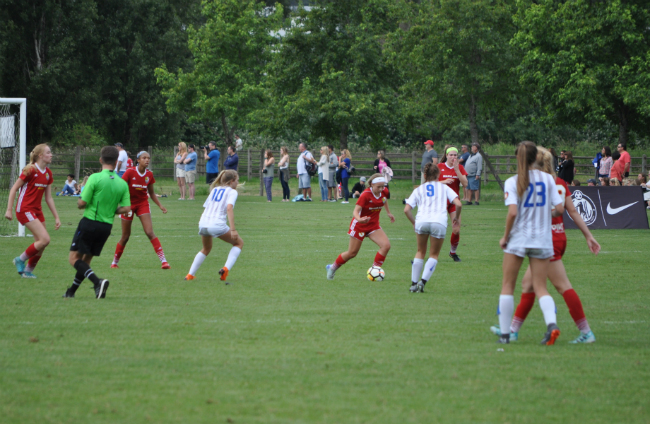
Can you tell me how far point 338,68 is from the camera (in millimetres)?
41844

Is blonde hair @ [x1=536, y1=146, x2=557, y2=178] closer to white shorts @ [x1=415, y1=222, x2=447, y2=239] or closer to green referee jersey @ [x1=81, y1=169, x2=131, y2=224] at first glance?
white shorts @ [x1=415, y1=222, x2=447, y2=239]

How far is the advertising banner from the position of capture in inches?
702

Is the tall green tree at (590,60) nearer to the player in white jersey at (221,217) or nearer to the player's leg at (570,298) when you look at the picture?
the player in white jersey at (221,217)

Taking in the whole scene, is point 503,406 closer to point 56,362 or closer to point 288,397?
point 288,397

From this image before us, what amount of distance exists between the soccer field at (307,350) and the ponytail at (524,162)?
1377 millimetres

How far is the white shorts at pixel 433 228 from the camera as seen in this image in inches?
367

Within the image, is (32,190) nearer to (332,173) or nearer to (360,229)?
(360,229)

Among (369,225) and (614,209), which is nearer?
(369,225)

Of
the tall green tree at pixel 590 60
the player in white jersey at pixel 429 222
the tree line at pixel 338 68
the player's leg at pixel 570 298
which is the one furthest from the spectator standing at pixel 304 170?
the player's leg at pixel 570 298

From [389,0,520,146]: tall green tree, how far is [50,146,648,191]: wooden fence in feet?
9.29

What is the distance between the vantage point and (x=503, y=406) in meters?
4.66

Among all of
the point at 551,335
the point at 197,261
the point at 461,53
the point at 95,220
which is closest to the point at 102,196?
the point at 95,220

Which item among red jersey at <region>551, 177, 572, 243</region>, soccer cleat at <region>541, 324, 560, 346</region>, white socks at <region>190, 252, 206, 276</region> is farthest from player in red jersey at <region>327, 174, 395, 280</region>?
soccer cleat at <region>541, 324, 560, 346</region>

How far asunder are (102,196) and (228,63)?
3793 centimetres
